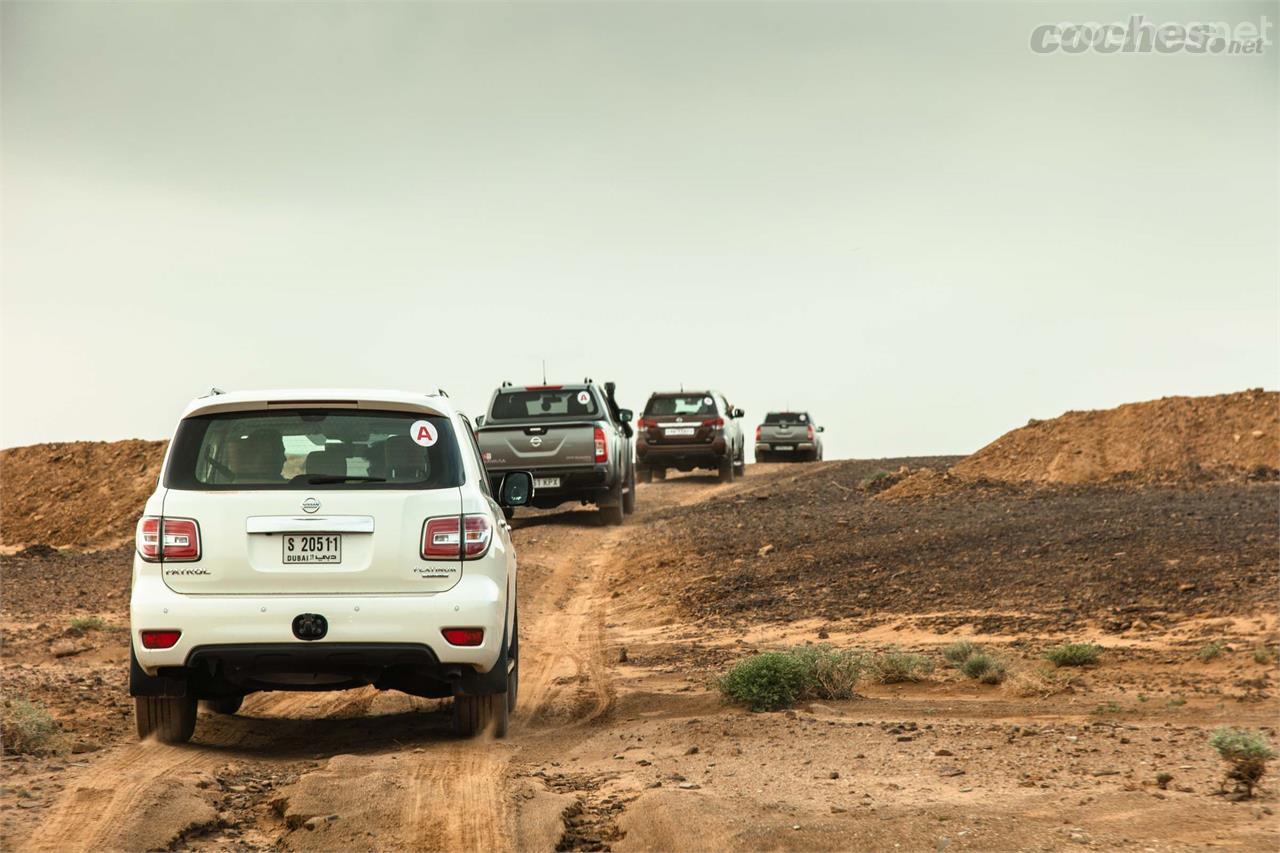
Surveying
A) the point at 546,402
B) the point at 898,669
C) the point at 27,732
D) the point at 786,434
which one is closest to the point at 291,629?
the point at 27,732

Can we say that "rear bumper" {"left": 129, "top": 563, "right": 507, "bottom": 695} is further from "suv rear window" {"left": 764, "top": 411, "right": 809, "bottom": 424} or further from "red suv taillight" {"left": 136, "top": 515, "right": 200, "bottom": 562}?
"suv rear window" {"left": 764, "top": 411, "right": 809, "bottom": 424}

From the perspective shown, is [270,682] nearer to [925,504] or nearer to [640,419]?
[925,504]

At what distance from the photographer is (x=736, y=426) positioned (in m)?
34.9

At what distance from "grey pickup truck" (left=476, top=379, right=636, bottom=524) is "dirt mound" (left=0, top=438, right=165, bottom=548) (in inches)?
423

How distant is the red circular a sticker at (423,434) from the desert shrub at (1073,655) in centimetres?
619

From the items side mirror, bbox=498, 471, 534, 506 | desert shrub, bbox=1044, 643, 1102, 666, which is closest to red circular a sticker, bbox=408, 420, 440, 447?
side mirror, bbox=498, 471, 534, 506

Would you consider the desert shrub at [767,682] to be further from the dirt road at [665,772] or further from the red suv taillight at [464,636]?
the red suv taillight at [464,636]

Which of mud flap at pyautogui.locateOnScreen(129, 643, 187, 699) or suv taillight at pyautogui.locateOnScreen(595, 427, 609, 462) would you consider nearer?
mud flap at pyautogui.locateOnScreen(129, 643, 187, 699)

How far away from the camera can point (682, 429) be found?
32062mm

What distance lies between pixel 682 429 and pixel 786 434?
40.9ft

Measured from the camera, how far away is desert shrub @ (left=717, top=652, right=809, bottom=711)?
9055 mm

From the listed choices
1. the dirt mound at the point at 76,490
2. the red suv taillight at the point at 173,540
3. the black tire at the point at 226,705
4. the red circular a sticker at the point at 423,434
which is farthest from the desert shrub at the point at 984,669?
the dirt mound at the point at 76,490

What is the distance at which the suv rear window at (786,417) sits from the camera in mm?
44062

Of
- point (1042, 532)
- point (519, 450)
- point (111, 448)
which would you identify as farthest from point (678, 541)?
point (111, 448)
